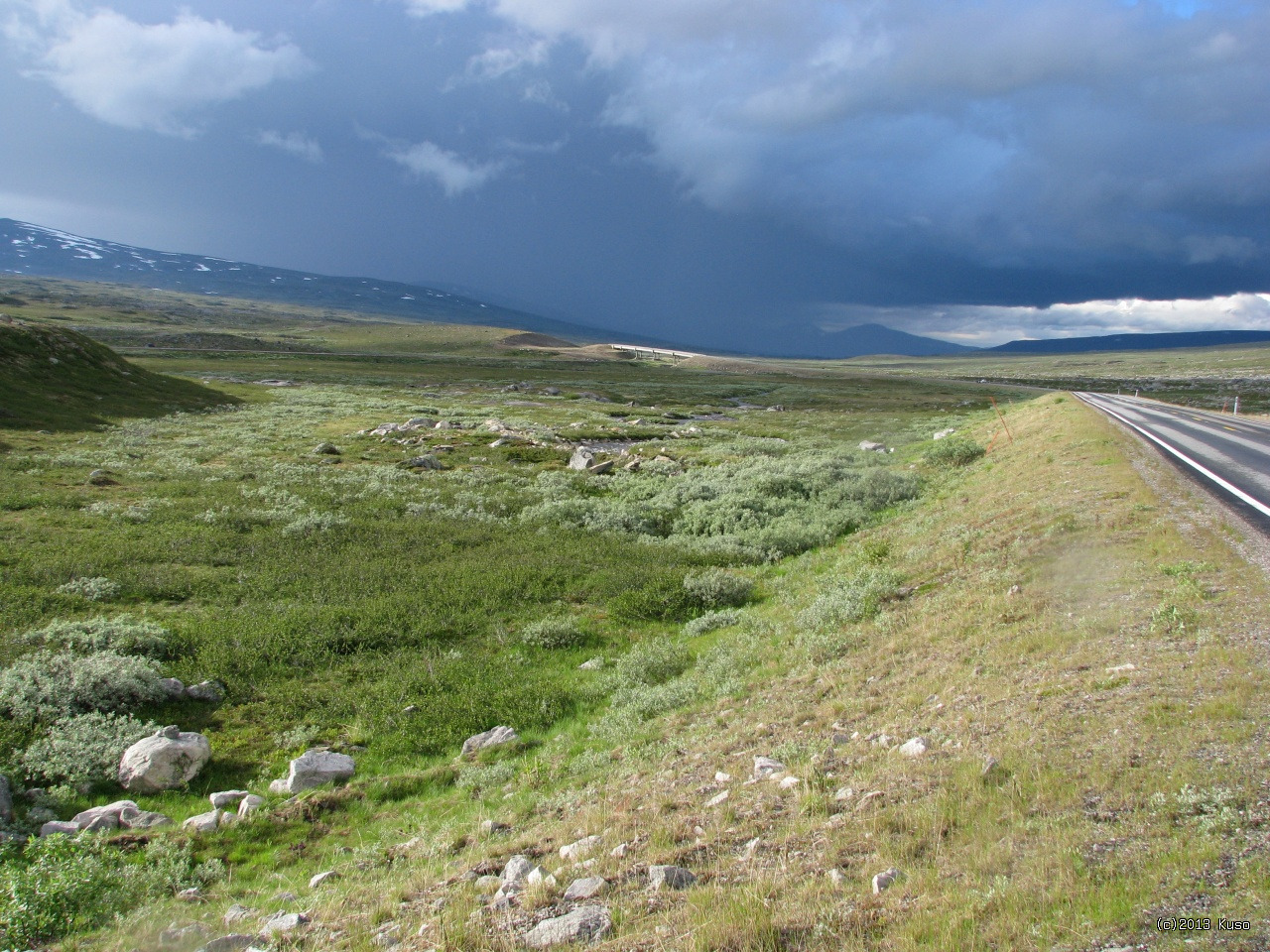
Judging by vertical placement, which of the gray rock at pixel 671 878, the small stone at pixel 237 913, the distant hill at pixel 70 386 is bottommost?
the small stone at pixel 237 913

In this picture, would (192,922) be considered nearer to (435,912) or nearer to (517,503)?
(435,912)

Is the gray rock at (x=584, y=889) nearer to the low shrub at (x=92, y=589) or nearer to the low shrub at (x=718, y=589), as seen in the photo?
the low shrub at (x=718, y=589)

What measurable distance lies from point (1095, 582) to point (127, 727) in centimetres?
1451

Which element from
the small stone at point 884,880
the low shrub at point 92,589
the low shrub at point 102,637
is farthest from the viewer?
the low shrub at point 92,589

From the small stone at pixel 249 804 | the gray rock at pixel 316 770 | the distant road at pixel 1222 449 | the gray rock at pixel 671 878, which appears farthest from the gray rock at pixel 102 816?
the distant road at pixel 1222 449

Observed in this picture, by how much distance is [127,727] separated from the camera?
9.26 m

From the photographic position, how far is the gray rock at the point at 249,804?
25.8ft

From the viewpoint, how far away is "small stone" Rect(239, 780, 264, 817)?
25.8 ft

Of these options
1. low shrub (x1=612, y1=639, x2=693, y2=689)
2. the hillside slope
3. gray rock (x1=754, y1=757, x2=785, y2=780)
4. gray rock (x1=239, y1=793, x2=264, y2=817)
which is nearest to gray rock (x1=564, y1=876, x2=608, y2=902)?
the hillside slope

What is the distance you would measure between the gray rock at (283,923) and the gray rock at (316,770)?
310 centimetres

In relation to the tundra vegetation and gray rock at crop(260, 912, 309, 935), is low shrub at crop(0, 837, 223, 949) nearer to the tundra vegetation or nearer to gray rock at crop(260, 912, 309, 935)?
the tundra vegetation

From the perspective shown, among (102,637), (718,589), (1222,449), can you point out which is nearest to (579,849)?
(718,589)

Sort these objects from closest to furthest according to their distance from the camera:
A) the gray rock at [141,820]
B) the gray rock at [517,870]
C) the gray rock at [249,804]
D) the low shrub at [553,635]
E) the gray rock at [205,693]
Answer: the gray rock at [517,870] < the gray rock at [141,820] < the gray rock at [249,804] < the gray rock at [205,693] < the low shrub at [553,635]

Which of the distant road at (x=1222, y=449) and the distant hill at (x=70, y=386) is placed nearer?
the distant road at (x=1222, y=449)
